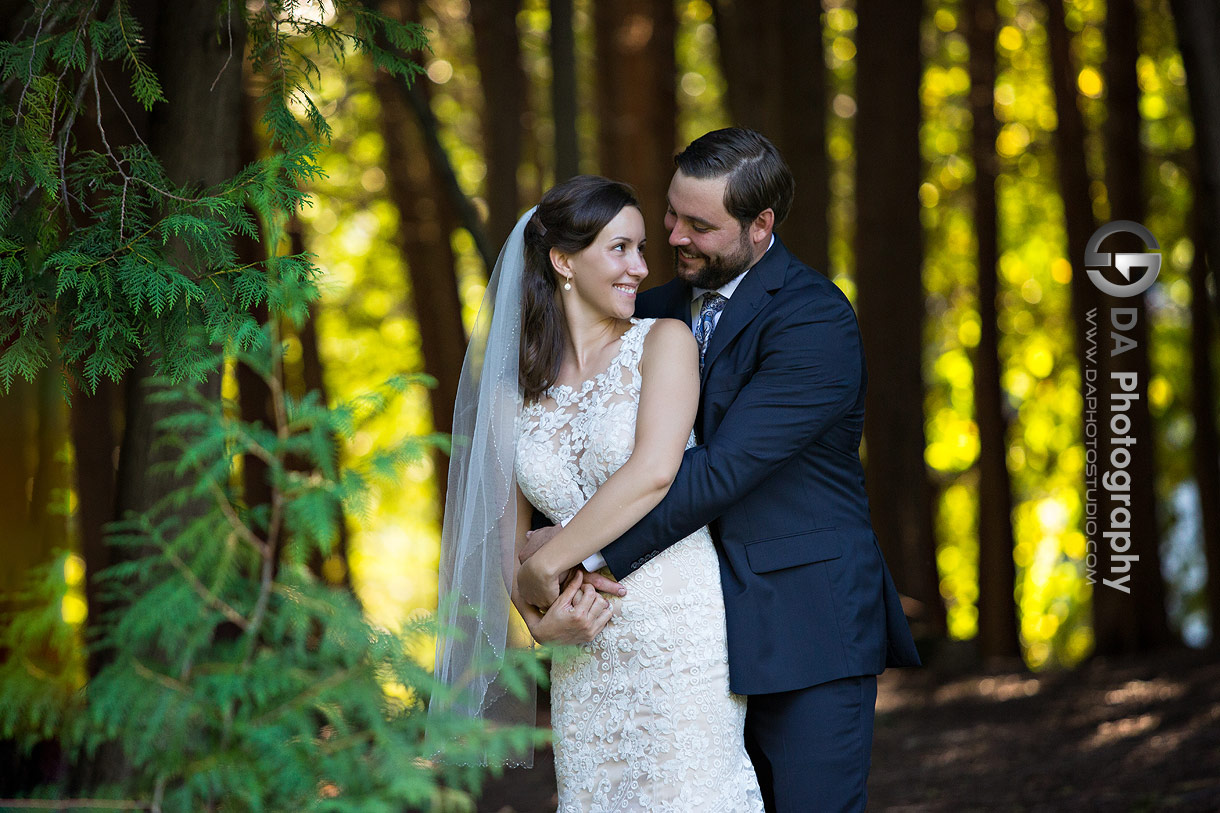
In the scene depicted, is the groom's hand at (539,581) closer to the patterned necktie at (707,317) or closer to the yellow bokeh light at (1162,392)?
the patterned necktie at (707,317)

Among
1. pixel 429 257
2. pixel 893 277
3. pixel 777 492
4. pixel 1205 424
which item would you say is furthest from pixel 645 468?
pixel 429 257

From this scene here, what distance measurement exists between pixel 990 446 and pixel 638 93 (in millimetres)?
4357

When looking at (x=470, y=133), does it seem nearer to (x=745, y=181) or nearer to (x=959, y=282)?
(x=959, y=282)

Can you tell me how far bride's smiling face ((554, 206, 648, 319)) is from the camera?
3.11 m

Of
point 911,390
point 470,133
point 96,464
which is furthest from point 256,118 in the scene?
point 911,390

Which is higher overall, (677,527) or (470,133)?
(470,133)

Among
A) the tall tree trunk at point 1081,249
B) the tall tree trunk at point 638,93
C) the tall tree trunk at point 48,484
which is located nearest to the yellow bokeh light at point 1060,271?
the tall tree trunk at point 1081,249

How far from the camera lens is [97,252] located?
2645 mm

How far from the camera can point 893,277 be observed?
28.2 feet

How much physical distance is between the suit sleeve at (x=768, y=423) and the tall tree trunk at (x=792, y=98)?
4624 millimetres

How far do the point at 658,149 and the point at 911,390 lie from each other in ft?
10.00

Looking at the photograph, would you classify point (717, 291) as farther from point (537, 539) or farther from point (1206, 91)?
point (1206, 91)

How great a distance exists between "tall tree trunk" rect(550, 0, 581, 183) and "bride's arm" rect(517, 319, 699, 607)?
136 inches

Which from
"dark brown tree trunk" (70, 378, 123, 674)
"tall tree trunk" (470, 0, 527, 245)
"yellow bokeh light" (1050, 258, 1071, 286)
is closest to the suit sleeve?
"dark brown tree trunk" (70, 378, 123, 674)
